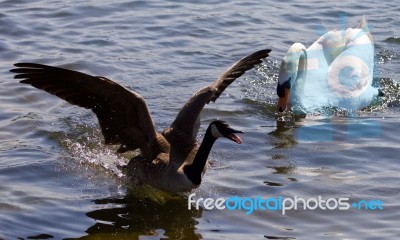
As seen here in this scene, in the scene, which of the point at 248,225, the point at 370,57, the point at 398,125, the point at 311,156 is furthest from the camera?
the point at 370,57

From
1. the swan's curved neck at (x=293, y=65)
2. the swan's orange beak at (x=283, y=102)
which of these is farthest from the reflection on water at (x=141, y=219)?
the swan's curved neck at (x=293, y=65)

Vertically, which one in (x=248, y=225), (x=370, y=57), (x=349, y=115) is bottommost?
(x=248, y=225)

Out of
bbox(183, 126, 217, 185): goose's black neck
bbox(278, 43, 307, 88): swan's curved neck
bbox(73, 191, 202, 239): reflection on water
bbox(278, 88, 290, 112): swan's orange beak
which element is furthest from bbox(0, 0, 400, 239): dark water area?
bbox(278, 43, 307, 88): swan's curved neck

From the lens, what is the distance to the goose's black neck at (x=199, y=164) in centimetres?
742

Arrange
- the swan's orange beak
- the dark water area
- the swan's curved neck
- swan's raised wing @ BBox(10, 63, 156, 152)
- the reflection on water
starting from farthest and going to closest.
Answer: the swan's curved neck
the swan's orange beak
swan's raised wing @ BBox(10, 63, 156, 152)
the dark water area
the reflection on water

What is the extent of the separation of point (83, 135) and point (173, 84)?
1935mm

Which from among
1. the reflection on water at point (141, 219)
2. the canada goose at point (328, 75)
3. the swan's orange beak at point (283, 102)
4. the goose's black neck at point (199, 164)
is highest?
the canada goose at point (328, 75)

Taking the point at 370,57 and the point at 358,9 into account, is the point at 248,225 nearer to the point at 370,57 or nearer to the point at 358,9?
the point at 370,57

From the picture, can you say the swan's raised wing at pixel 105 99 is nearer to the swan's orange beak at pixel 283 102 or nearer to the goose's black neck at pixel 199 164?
the goose's black neck at pixel 199 164

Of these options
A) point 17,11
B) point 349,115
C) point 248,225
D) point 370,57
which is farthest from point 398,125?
point 17,11

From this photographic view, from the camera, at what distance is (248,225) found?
22.9ft

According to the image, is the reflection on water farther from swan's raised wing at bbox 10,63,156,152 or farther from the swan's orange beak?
the swan's orange beak

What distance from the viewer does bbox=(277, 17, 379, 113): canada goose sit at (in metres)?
9.95

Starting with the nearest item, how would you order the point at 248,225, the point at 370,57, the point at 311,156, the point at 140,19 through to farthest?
the point at 248,225, the point at 311,156, the point at 370,57, the point at 140,19
